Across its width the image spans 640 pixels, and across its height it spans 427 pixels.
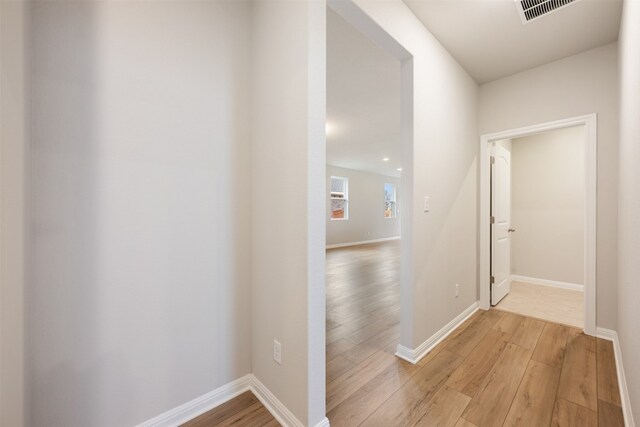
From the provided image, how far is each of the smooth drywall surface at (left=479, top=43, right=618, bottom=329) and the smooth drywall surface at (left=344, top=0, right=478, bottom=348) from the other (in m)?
0.63

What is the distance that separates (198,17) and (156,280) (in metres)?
1.47

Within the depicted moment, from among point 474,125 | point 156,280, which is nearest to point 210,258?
point 156,280

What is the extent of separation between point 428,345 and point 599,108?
272 cm

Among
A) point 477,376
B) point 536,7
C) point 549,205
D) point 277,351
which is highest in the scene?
point 536,7

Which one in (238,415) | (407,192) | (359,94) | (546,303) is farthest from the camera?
(359,94)

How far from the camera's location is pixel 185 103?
139cm

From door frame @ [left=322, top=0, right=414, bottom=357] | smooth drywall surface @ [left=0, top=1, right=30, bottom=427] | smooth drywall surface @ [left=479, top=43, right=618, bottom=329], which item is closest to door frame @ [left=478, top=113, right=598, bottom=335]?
smooth drywall surface @ [left=479, top=43, right=618, bottom=329]

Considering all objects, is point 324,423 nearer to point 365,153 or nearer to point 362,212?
point 365,153

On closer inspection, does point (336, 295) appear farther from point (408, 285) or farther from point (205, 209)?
point (205, 209)

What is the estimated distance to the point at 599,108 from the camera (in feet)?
7.80

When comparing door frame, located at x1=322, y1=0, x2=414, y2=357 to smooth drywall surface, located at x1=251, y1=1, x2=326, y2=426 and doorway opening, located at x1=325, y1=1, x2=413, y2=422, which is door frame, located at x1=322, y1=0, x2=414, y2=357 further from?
smooth drywall surface, located at x1=251, y1=1, x2=326, y2=426

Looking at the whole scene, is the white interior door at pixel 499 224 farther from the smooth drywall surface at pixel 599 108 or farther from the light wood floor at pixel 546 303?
the smooth drywall surface at pixel 599 108

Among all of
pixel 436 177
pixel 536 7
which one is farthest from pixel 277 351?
pixel 536 7

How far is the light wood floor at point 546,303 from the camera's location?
279 centimetres
